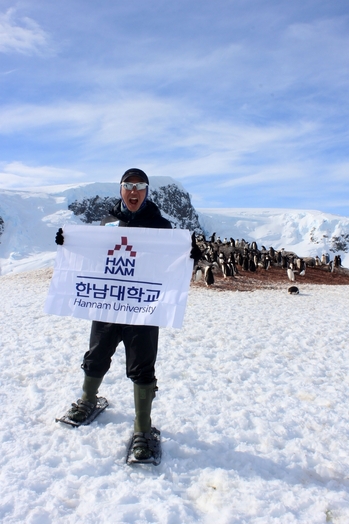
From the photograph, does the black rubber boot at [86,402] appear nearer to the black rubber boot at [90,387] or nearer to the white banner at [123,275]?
the black rubber boot at [90,387]

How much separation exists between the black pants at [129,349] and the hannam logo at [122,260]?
1.68 feet

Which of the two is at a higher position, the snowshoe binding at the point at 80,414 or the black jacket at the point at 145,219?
the black jacket at the point at 145,219

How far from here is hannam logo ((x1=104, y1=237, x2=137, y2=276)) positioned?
11.5 feet

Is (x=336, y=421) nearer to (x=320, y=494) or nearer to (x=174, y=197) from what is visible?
(x=320, y=494)

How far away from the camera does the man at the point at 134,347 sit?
3.17 meters

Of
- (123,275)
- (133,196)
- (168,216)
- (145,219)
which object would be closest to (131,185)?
(133,196)

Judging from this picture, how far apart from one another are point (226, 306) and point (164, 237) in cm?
828

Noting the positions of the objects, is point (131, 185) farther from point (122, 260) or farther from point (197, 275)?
point (197, 275)

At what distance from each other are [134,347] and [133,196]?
1.35 metres

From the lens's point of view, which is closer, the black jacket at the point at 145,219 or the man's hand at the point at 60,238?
the black jacket at the point at 145,219

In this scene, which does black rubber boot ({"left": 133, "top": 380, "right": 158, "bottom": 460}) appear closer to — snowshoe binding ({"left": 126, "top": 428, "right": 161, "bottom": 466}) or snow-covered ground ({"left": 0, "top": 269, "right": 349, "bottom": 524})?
snowshoe binding ({"left": 126, "top": 428, "right": 161, "bottom": 466})

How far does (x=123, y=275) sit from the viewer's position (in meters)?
3.52

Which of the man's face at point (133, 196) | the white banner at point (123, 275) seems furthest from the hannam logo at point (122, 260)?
the man's face at point (133, 196)

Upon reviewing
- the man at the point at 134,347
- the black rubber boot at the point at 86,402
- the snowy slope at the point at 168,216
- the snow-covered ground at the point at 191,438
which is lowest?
the snow-covered ground at the point at 191,438
